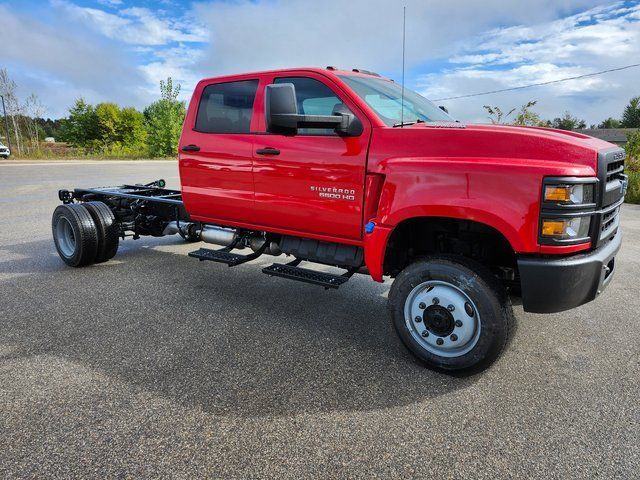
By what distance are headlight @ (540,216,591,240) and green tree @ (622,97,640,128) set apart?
7863cm

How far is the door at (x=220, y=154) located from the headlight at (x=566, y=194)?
8.02 feet

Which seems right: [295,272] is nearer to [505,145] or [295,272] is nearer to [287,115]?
[287,115]

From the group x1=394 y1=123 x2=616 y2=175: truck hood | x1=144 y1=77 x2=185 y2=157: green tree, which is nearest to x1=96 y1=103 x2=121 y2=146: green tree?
x1=144 y1=77 x2=185 y2=157: green tree

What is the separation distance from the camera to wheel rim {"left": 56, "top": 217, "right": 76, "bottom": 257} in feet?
18.2

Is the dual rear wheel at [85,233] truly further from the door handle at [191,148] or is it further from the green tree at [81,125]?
the green tree at [81,125]

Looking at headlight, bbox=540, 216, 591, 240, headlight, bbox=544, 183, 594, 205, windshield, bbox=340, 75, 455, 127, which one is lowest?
headlight, bbox=540, 216, 591, 240

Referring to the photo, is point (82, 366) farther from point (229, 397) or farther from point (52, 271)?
point (52, 271)

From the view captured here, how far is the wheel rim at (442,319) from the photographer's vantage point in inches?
113

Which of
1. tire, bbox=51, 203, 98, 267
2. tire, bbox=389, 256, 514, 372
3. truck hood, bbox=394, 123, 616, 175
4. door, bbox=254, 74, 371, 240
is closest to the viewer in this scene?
truck hood, bbox=394, 123, 616, 175

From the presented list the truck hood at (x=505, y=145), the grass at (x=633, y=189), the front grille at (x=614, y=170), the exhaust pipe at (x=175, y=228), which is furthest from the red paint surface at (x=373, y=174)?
the grass at (x=633, y=189)

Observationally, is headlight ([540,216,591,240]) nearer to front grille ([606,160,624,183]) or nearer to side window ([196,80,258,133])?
front grille ([606,160,624,183])

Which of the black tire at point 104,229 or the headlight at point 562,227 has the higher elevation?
the headlight at point 562,227

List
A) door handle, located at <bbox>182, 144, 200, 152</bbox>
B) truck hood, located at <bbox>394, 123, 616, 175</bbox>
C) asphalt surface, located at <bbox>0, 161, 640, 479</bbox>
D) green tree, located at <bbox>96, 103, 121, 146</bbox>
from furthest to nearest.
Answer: green tree, located at <bbox>96, 103, 121, 146</bbox>, door handle, located at <bbox>182, 144, 200, 152</bbox>, truck hood, located at <bbox>394, 123, 616, 175</bbox>, asphalt surface, located at <bbox>0, 161, 640, 479</bbox>

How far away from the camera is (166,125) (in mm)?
43156
